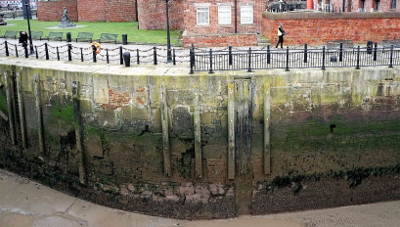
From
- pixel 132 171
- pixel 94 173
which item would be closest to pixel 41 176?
pixel 94 173

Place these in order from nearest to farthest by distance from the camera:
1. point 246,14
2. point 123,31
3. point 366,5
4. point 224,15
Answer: point 224,15 < point 246,14 < point 123,31 < point 366,5

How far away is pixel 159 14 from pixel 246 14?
8745mm

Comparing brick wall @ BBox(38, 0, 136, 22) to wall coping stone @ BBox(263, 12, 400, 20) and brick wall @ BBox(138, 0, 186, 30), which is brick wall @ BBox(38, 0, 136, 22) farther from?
wall coping stone @ BBox(263, 12, 400, 20)

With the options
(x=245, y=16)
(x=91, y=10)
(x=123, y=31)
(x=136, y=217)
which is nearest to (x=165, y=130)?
(x=136, y=217)

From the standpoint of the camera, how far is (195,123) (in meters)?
18.8

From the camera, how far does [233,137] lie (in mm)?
18812

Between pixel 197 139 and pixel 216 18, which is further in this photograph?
pixel 216 18

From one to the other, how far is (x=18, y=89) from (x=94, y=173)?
5.32 meters

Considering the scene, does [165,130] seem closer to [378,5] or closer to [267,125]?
[267,125]

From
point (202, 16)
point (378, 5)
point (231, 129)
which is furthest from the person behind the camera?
point (378, 5)

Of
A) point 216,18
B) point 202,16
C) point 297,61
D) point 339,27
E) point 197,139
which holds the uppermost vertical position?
point 202,16

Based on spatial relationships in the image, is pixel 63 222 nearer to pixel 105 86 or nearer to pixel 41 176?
pixel 41 176

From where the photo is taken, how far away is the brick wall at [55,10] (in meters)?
47.9

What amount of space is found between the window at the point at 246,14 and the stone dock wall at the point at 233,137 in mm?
11421
